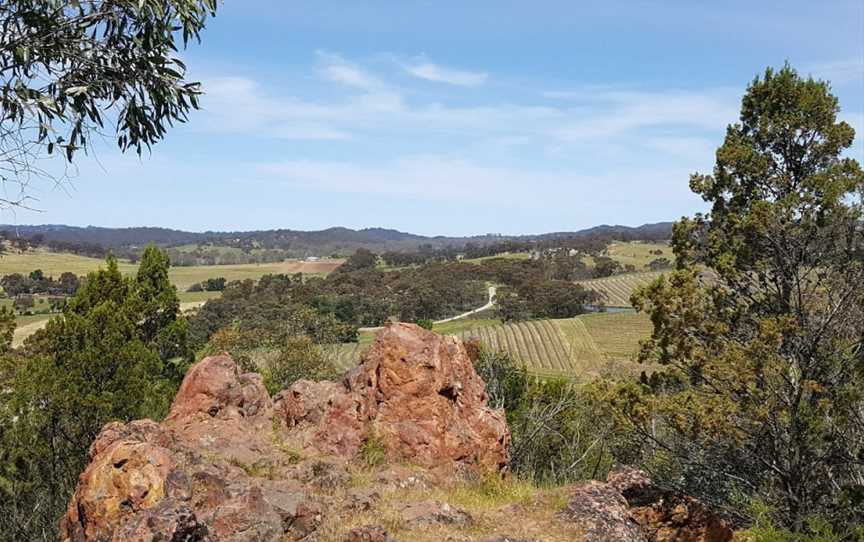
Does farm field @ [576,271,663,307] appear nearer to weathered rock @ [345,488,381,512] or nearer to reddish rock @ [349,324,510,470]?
reddish rock @ [349,324,510,470]

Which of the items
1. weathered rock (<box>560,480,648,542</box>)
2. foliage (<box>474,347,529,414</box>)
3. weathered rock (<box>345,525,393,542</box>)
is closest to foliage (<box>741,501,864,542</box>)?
weathered rock (<box>560,480,648,542</box>)

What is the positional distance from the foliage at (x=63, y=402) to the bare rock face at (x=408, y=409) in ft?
34.5

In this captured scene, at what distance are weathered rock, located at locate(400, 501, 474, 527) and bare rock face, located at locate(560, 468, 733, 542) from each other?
7.19 ft

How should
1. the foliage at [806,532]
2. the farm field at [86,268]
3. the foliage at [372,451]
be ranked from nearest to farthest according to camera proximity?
the foliage at [806,532]
the foliage at [372,451]
the farm field at [86,268]

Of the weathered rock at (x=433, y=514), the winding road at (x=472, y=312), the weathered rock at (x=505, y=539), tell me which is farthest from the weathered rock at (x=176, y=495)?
the winding road at (x=472, y=312)

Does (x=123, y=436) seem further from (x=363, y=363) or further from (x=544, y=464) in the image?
(x=544, y=464)

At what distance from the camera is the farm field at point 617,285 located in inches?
4599

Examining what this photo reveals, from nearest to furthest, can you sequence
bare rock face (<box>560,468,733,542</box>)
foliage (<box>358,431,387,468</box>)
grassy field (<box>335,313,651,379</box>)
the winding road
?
bare rock face (<box>560,468,733,542</box>), foliage (<box>358,431,387,468</box>), grassy field (<box>335,313,651,379</box>), the winding road

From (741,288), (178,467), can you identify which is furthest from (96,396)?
(741,288)

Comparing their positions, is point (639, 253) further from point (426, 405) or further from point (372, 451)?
point (372, 451)

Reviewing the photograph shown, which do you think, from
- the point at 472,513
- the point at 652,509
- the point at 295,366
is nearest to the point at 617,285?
the point at 295,366

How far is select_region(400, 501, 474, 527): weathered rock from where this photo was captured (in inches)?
365

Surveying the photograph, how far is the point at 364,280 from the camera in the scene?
4818 inches

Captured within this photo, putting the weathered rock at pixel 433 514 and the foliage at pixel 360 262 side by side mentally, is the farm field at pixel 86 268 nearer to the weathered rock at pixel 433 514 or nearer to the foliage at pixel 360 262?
the foliage at pixel 360 262
